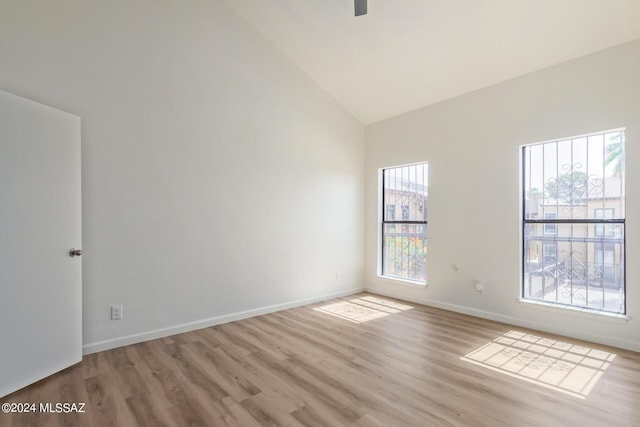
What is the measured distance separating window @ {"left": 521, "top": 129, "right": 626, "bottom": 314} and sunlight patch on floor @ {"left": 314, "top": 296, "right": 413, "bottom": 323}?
165 cm

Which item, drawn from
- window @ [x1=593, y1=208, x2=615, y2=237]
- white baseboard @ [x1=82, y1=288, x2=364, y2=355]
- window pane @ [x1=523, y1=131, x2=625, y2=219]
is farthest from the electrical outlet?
window @ [x1=593, y1=208, x2=615, y2=237]

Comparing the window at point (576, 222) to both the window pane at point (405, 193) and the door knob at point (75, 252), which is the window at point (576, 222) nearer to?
the window pane at point (405, 193)

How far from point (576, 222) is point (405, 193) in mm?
2231

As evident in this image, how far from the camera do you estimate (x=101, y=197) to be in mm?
2984

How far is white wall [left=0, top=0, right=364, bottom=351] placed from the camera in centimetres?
289

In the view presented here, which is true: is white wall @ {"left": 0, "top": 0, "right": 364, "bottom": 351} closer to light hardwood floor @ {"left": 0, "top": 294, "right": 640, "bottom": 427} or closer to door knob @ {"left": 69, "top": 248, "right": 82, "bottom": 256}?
door knob @ {"left": 69, "top": 248, "right": 82, "bottom": 256}

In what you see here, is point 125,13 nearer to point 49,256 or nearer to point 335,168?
point 49,256

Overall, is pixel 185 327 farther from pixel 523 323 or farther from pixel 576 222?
pixel 576 222

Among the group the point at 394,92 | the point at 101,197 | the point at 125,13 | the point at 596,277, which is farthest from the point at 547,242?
the point at 125,13

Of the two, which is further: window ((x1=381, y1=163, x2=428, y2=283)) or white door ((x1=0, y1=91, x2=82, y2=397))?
window ((x1=381, y1=163, x2=428, y2=283))

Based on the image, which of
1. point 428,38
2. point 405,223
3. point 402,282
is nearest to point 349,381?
point 402,282

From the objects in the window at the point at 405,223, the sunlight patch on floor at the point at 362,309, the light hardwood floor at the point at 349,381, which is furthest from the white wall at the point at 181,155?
the window at the point at 405,223

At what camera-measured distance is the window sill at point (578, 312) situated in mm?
3113

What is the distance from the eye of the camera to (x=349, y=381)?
7.98ft
